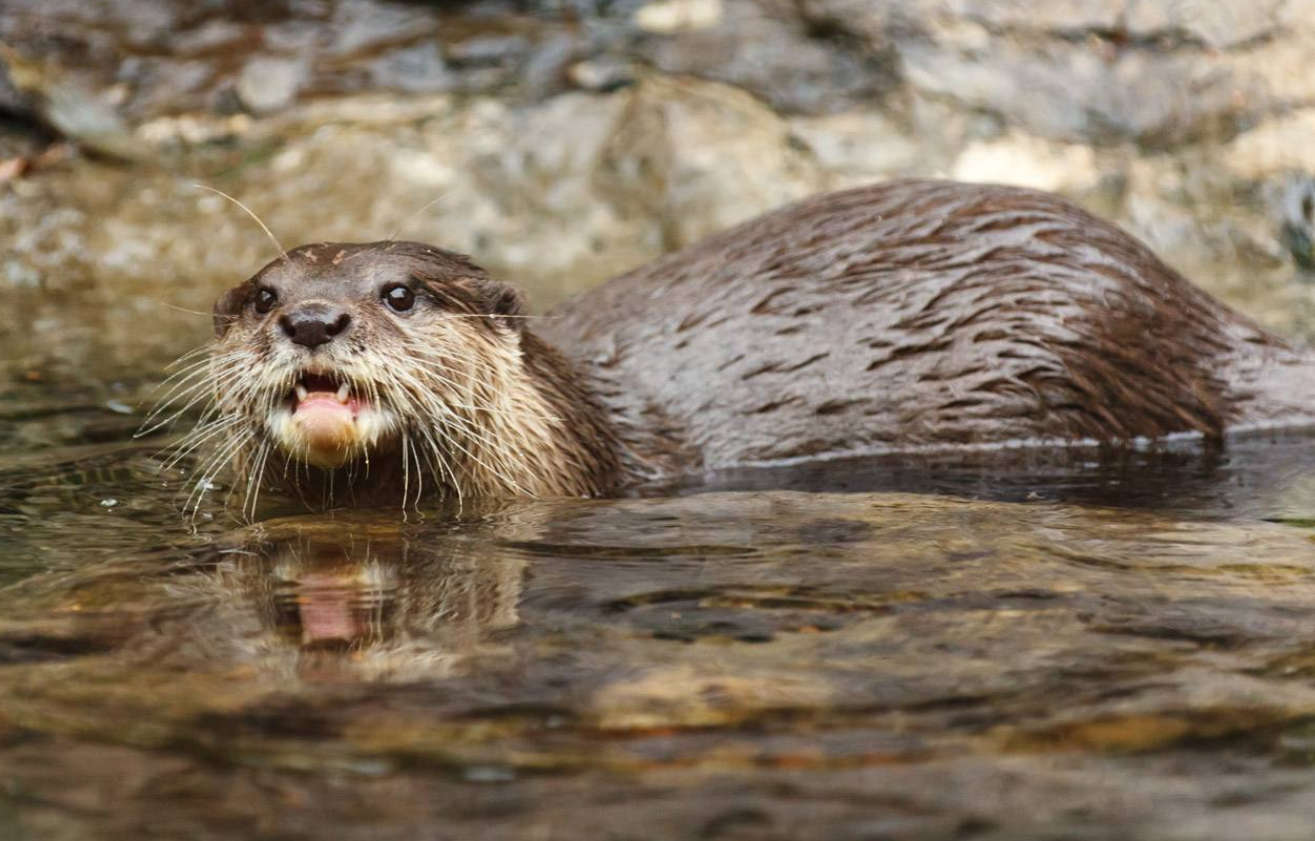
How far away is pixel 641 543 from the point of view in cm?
324

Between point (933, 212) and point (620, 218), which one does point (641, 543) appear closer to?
point (933, 212)

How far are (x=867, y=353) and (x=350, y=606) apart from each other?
203cm

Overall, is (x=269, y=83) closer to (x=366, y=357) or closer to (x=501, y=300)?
(x=501, y=300)

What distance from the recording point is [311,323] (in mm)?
3473

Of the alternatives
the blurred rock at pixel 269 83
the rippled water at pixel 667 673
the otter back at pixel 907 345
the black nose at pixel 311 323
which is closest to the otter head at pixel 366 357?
the black nose at pixel 311 323

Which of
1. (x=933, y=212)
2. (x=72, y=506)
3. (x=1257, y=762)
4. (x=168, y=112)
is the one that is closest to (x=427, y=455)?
(x=72, y=506)

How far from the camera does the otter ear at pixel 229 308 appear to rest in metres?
3.87

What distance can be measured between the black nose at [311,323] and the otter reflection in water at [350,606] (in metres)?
0.41

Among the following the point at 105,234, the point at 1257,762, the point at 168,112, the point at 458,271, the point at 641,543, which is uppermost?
the point at 168,112

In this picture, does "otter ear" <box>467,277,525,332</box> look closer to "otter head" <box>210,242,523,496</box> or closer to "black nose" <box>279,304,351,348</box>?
"otter head" <box>210,242,523,496</box>

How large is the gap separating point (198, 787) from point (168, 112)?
6.52 m

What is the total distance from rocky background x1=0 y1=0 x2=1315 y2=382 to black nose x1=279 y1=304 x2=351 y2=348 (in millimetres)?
3216

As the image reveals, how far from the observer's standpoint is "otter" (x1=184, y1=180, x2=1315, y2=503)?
13.6 ft

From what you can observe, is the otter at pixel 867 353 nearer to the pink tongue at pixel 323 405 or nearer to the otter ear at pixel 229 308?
the otter ear at pixel 229 308
